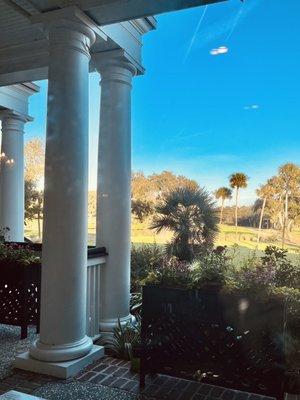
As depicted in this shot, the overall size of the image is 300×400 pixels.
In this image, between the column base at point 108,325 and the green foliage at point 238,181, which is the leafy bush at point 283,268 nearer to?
the column base at point 108,325

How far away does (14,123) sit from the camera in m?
5.80

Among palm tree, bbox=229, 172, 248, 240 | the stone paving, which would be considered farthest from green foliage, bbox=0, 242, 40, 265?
palm tree, bbox=229, 172, 248, 240

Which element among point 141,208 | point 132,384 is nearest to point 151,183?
point 141,208

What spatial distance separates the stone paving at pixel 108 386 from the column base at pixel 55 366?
0.13ft

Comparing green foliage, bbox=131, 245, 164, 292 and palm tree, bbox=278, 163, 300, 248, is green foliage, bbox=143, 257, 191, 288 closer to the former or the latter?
green foliage, bbox=131, 245, 164, 292

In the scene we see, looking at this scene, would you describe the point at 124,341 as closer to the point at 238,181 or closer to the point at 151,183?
the point at 238,181

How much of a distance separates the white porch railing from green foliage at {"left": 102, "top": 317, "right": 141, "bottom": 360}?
7.9 inches

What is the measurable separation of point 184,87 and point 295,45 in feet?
15.9

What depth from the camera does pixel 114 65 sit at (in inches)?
149

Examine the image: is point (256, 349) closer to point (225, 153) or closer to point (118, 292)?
point (118, 292)

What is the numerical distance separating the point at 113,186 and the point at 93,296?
1187mm

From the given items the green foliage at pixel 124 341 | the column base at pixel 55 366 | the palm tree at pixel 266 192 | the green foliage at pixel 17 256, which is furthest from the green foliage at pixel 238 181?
the column base at pixel 55 366

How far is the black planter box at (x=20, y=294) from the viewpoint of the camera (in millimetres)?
3826

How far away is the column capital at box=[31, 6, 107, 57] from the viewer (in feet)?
9.42
